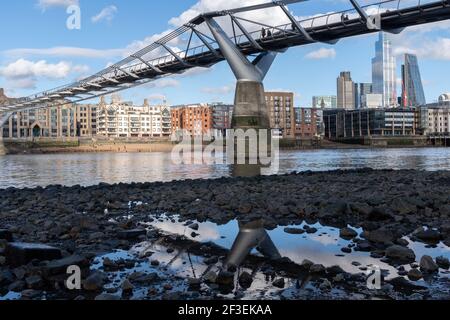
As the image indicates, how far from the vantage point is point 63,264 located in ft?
19.7

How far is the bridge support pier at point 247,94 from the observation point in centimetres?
4919

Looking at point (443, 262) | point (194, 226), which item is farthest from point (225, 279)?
point (194, 226)

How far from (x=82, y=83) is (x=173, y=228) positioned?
76.7 m

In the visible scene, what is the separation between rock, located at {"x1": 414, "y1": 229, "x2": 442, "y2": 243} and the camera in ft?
25.9

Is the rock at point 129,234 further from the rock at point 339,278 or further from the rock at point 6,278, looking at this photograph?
the rock at point 339,278

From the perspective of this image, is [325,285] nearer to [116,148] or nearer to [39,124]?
[116,148]

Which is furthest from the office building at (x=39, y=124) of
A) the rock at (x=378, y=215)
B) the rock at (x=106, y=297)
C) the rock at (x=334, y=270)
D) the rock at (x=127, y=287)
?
the rock at (x=106, y=297)

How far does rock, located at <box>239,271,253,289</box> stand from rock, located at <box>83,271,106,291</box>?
1651mm

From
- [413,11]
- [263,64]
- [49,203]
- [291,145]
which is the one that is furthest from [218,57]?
[291,145]

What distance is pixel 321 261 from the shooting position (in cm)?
667

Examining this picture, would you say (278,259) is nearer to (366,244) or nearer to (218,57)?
(366,244)

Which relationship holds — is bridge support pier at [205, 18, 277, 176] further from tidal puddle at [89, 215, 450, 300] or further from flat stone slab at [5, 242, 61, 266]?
flat stone slab at [5, 242, 61, 266]

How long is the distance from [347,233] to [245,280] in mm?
3358

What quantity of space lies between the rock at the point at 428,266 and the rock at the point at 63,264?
444cm
